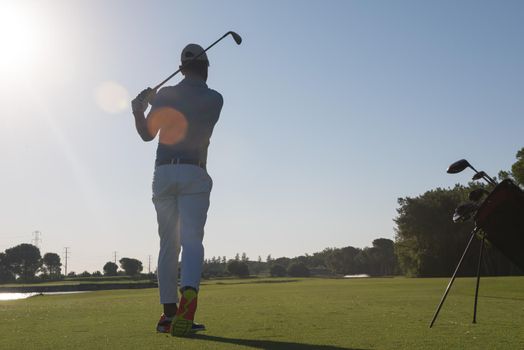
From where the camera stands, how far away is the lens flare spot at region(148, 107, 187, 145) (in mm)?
6070

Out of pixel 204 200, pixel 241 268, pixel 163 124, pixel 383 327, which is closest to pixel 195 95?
pixel 163 124

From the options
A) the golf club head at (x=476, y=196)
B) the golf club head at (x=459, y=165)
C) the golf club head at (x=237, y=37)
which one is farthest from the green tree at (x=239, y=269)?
the golf club head at (x=476, y=196)

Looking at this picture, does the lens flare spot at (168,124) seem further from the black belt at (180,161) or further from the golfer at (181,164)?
the black belt at (180,161)

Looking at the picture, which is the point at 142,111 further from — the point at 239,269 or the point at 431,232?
the point at 239,269

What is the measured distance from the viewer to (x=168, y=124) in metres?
6.16

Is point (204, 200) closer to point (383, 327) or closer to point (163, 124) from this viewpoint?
point (163, 124)

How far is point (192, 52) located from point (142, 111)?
905 millimetres

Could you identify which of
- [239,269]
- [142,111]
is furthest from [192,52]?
[239,269]

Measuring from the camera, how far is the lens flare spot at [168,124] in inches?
239

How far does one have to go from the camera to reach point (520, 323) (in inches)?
242

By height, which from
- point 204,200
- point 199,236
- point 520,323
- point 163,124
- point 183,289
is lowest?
point 520,323

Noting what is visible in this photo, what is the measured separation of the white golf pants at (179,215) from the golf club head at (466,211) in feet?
8.46

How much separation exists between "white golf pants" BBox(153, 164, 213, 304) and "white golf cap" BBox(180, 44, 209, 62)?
136 cm

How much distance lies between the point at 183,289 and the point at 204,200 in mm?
1011
